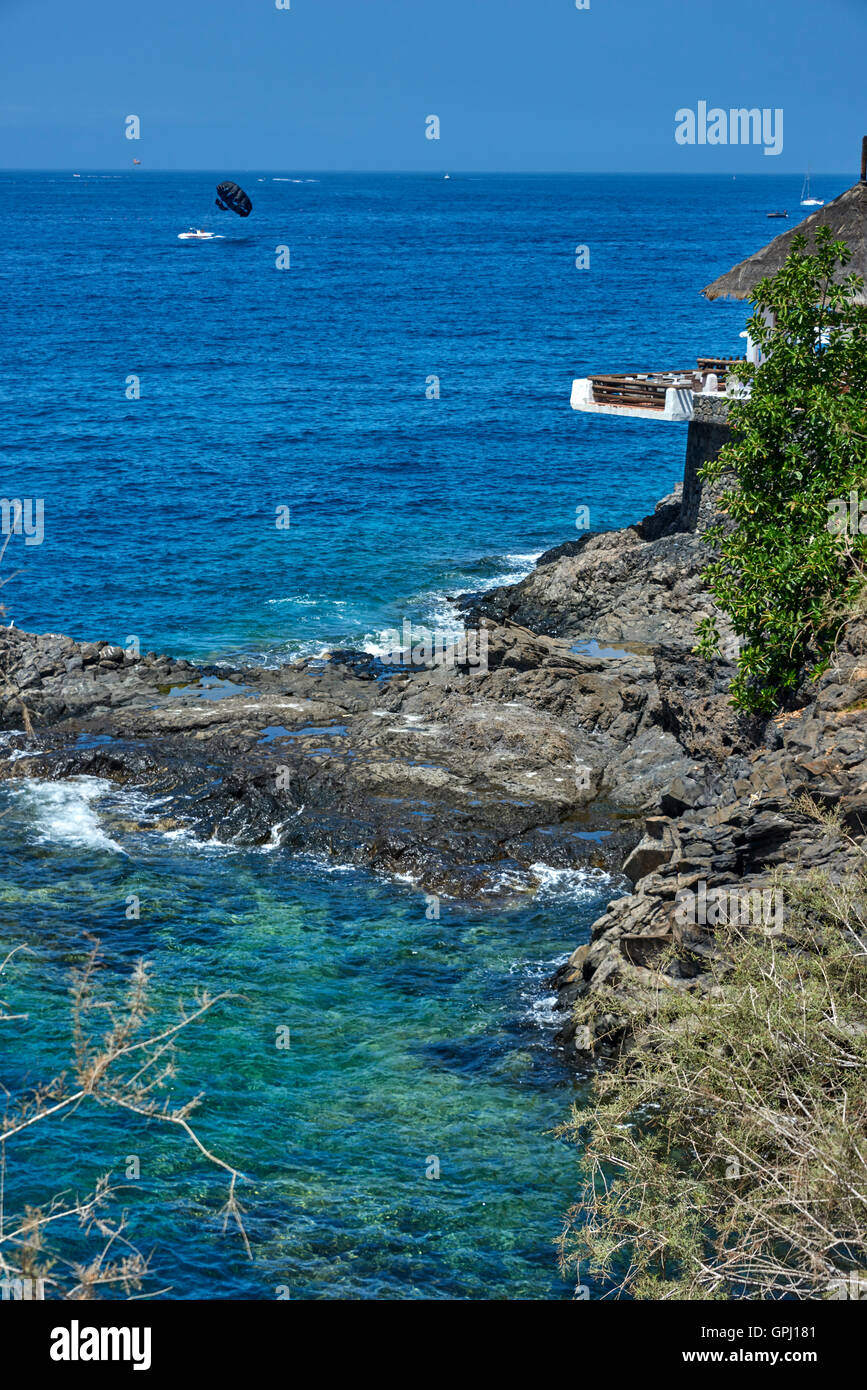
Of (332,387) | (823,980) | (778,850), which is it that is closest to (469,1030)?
(778,850)

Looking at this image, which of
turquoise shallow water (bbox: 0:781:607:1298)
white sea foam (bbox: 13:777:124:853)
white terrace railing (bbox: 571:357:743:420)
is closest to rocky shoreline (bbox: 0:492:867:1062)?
white sea foam (bbox: 13:777:124:853)

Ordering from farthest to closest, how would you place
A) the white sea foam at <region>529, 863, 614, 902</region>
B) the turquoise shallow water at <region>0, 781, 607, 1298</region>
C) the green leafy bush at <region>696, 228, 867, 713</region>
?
1. the white sea foam at <region>529, 863, 614, 902</region>
2. the green leafy bush at <region>696, 228, 867, 713</region>
3. the turquoise shallow water at <region>0, 781, 607, 1298</region>

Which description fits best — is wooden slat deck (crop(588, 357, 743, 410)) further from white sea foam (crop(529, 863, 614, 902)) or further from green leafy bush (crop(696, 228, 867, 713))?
white sea foam (crop(529, 863, 614, 902))

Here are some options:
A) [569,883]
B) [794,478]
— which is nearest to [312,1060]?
[569,883]

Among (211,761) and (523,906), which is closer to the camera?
(523,906)

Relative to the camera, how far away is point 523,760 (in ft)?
102

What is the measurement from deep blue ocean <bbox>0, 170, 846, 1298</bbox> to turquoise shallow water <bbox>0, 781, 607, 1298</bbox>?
0.05 meters

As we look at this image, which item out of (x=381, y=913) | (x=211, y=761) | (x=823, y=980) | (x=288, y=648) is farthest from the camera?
(x=288, y=648)

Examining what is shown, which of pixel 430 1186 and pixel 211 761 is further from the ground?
pixel 211 761

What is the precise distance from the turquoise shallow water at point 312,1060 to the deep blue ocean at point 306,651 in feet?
0.18

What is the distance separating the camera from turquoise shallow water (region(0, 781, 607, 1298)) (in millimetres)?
17547
